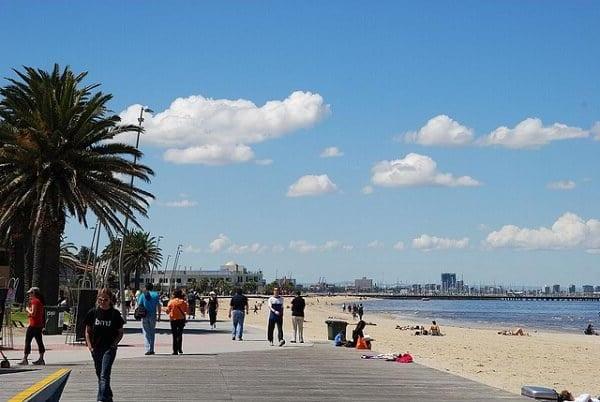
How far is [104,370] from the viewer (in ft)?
37.2

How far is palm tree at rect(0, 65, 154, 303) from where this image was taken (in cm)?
2994

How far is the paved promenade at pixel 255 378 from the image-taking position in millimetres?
12953

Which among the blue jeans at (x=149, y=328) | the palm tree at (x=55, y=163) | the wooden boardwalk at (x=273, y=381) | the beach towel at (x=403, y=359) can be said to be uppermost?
the palm tree at (x=55, y=163)

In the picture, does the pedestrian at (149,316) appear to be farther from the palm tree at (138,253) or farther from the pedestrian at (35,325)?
the palm tree at (138,253)

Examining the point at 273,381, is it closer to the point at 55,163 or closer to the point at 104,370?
the point at 104,370

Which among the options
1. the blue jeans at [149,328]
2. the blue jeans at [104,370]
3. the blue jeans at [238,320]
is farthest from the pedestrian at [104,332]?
the blue jeans at [238,320]

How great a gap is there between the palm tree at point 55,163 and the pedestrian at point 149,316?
33.6 feet

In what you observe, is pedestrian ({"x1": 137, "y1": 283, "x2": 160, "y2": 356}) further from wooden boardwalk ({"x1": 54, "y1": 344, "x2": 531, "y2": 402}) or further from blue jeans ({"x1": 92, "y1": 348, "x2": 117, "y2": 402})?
blue jeans ({"x1": 92, "y1": 348, "x2": 117, "y2": 402})

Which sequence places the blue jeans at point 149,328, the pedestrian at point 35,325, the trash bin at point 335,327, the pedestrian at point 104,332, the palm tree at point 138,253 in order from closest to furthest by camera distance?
the pedestrian at point 104,332 < the pedestrian at point 35,325 < the blue jeans at point 149,328 < the trash bin at point 335,327 < the palm tree at point 138,253

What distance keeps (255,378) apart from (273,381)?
505mm

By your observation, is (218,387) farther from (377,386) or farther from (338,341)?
(338,341)

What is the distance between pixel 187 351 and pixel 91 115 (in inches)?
491

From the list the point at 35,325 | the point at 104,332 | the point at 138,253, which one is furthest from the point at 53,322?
the point at 138,253

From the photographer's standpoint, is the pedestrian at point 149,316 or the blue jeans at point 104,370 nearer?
the blue jeans at point 104,370
